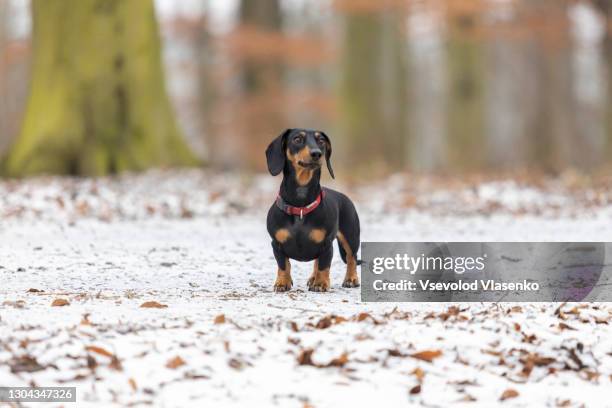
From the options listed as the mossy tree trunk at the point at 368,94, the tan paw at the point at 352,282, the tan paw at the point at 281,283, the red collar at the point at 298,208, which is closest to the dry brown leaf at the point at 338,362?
the red collar at the point at 298,208

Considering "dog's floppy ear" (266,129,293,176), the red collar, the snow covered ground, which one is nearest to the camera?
the snow covered ground

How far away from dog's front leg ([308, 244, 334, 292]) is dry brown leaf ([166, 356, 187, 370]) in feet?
5.23

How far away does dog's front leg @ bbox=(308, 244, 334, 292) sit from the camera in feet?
17.3

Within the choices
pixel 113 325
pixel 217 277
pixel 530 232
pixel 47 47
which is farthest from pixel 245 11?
pixel 113 325

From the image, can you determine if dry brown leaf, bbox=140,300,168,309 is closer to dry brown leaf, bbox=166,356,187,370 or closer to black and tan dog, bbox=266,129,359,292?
black and tan dog, bbox=266,129,359,292

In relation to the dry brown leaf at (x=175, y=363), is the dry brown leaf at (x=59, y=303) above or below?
above

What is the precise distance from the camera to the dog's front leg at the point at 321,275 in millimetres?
5262

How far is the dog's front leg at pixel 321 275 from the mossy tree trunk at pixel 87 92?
6.88 m

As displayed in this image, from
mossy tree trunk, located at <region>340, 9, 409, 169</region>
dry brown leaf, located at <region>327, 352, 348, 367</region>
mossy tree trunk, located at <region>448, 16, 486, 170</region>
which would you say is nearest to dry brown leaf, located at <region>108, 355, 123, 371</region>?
dry brown leaf, located at <region>327, 352, 348, 367</region>

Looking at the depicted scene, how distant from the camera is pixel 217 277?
5996mm

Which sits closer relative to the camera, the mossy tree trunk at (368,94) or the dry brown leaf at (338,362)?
the dry brown leaf at (338,362)

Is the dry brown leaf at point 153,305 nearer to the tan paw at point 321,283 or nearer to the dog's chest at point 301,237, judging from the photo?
the dog's chest at point 301,237

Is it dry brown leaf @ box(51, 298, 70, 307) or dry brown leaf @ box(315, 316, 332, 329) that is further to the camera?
dry brown leaf @ box(51, 298, 70, 307)

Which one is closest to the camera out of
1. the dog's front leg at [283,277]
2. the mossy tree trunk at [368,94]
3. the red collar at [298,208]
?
the red collar at [298,208]
